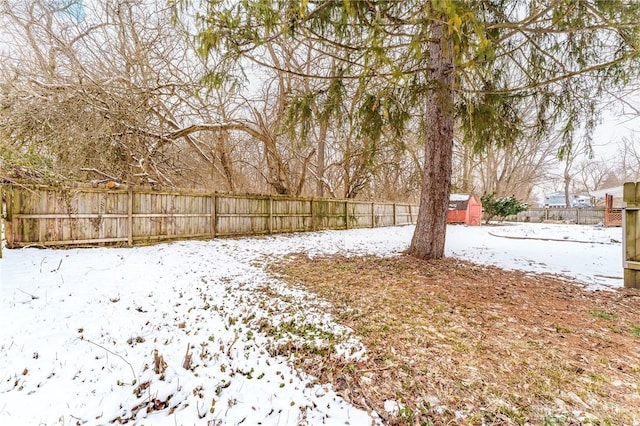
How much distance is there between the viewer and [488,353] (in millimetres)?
2338

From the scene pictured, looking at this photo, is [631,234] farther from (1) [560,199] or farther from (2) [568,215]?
(1) [560,199]

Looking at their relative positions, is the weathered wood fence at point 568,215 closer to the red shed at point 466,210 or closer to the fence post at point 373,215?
the red shed at point 466,210

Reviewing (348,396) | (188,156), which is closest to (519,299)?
(348,396)

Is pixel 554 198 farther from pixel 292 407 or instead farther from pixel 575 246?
pixel 292 407

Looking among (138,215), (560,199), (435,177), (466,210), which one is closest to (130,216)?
(138,215)

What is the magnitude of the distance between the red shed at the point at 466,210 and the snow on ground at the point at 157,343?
13013 mm

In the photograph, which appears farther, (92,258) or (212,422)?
(92,258)

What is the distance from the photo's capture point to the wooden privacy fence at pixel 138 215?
5.50m

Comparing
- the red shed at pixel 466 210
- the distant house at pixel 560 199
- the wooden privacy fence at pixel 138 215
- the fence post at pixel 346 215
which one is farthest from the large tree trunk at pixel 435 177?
the distant house at pixel 560 199

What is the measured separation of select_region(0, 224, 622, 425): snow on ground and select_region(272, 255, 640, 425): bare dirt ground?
0.23 m

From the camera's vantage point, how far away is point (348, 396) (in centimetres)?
189

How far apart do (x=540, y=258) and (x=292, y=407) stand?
6671 mm

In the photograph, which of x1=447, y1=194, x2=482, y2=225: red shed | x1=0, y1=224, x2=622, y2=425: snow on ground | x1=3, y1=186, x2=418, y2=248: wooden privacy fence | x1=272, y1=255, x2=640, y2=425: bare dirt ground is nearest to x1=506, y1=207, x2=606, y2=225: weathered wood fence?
x1=447, y1=194, x2=482, y2=225: red shed

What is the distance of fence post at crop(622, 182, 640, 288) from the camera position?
13.0 ft
